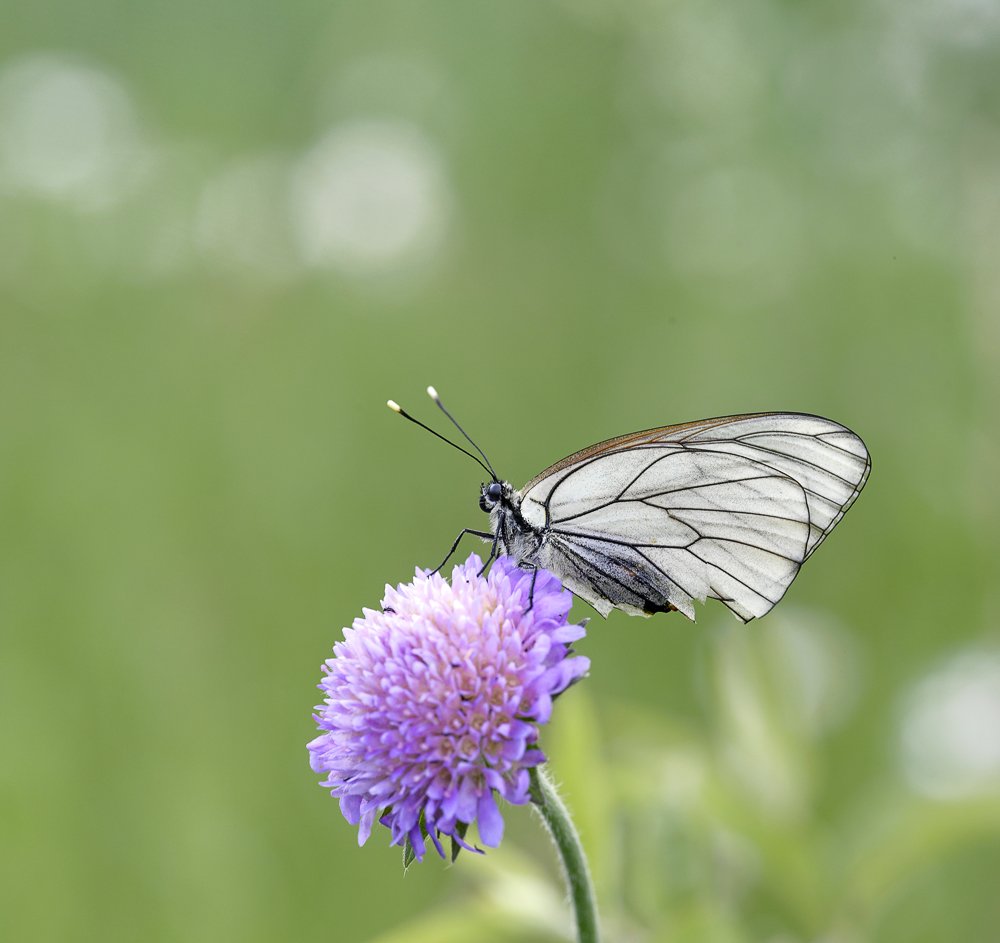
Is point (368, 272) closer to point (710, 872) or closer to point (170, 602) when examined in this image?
point (170, 602)

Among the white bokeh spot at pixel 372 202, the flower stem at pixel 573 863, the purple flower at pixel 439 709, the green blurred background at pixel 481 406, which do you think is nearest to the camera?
the flower stem at pixel 573 863

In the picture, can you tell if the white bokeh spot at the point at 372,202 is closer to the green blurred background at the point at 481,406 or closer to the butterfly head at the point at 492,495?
the green blurred background at the point at 481,406

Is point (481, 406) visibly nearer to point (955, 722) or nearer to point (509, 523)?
point (955, 722)

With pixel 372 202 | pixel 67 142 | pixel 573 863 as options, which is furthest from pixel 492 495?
pixel 67 142

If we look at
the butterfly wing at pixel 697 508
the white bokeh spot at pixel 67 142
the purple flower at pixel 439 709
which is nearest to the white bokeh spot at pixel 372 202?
the white bokeh spot at pixel 67 142

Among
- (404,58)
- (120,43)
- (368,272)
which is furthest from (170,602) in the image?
(120,43)

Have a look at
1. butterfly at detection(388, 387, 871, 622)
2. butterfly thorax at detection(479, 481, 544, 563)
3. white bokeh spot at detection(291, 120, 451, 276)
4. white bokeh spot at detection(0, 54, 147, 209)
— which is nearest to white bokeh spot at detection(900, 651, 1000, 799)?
butterfly at detection(388, 387, 871, 622)
